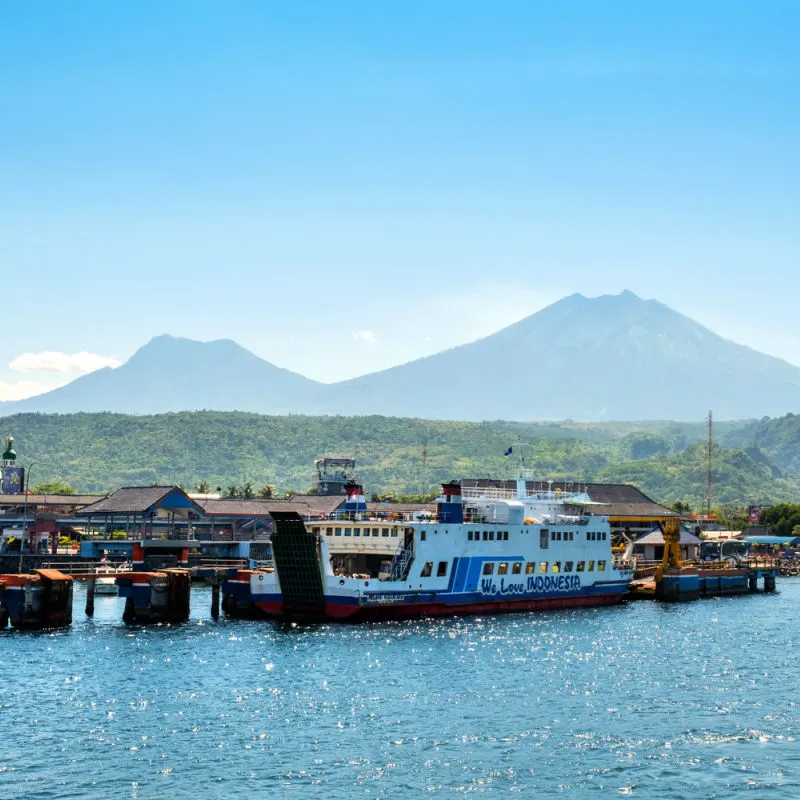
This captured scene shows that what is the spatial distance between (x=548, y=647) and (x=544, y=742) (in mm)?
20384

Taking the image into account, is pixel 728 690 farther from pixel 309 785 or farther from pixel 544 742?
pixel 309 785

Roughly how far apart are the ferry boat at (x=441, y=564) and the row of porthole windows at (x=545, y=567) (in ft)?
0.21

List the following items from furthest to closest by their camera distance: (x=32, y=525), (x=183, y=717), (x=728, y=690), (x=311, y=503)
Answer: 1. (x=311, y=503)
2. (x=32, y=525)
3. (x=728, y=690)
4. (x=183, y=717)

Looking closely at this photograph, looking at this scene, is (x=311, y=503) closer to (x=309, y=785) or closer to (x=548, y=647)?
(x=548, y=647)

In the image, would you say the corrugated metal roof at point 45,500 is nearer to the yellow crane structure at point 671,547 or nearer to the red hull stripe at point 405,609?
the red hull stripe at point 405,609

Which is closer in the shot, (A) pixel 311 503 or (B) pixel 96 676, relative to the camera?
(B) pixel 96 676

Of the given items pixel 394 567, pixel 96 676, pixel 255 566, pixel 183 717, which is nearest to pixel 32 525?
pixel 255 566

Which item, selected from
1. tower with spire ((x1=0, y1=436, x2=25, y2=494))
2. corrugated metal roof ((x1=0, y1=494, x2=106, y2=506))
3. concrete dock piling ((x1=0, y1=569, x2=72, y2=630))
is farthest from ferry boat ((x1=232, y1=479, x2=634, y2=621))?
tower with spire ((x1=0, y1=436, x2=25, y2=494))

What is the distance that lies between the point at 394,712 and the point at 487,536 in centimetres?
2895

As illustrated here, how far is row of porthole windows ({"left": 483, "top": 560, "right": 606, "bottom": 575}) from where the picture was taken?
235ft

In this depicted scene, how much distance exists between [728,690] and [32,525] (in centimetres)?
7796

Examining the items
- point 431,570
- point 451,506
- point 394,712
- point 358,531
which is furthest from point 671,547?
point 394,712

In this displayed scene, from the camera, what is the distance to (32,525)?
110 m

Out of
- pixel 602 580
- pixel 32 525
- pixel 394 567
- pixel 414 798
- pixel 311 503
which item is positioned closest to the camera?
pixel 414 798
